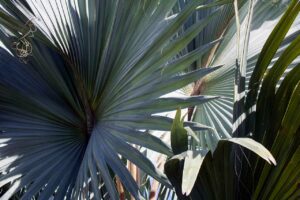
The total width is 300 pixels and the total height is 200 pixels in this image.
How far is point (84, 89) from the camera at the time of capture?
83.9 inches

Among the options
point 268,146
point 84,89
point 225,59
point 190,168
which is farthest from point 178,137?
point 225,59

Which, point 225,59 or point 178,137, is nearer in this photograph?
point 178,137

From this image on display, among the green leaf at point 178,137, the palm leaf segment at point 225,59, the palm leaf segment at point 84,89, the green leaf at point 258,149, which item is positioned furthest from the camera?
the palm leaf segment at point 225,59

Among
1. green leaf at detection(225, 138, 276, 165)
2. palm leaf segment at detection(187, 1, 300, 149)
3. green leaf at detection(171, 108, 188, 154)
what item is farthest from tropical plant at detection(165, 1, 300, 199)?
palm leaf segment at detection(187, 1, 300, 149)

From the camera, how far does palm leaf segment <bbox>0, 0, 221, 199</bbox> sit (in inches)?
68.6

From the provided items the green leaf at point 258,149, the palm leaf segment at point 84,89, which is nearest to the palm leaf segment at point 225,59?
the palm leaf segment at point 84,89

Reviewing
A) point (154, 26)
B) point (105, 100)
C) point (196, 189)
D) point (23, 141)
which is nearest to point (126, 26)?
point (154, 26)

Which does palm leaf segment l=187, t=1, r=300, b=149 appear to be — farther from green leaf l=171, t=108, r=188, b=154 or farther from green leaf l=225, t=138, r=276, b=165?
green leaf l=225, t=138, r=276, b=165

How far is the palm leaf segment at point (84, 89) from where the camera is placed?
1.74m

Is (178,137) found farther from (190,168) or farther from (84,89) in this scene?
(84,89)

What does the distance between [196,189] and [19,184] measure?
72 centimetres

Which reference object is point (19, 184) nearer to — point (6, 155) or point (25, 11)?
point (6, 155)

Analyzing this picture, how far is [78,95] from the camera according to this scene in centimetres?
215

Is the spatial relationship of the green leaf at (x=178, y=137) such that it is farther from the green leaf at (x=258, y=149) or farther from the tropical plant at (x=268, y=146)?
the green leaf at (x=258, y=149)
